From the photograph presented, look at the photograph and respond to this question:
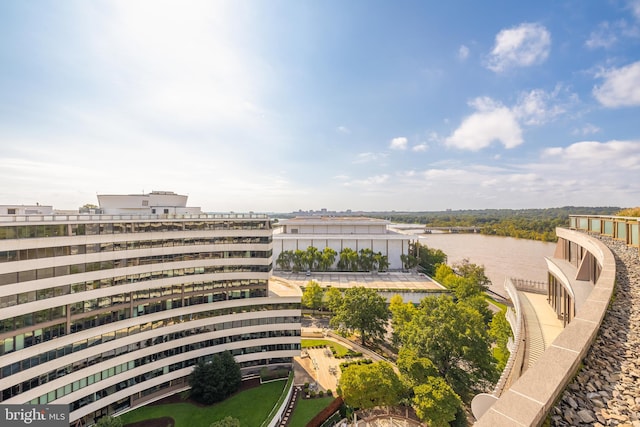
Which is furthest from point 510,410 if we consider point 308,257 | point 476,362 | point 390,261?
point 390,261

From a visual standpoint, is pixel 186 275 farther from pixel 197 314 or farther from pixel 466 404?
pixel 466 404

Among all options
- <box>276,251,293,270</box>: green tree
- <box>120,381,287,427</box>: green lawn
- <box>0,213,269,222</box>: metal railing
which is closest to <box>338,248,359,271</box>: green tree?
<box>276,251,293,270</box>: green tree

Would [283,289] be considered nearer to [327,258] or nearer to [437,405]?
[437,405]

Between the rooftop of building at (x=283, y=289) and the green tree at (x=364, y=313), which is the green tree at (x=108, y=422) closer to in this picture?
the rooftop of building at (x=283, y=289)

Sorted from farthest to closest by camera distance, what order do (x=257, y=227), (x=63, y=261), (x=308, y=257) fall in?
(x=308, y=257) < (x=257, y=227) < (x=63, y=261)

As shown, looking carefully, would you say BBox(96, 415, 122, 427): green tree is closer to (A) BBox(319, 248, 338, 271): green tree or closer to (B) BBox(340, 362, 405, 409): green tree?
(B) BBox(340, 362, 405, 409): green tree

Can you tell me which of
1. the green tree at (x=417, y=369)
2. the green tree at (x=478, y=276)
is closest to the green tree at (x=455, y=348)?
the green tree at (x=417, y=369)
